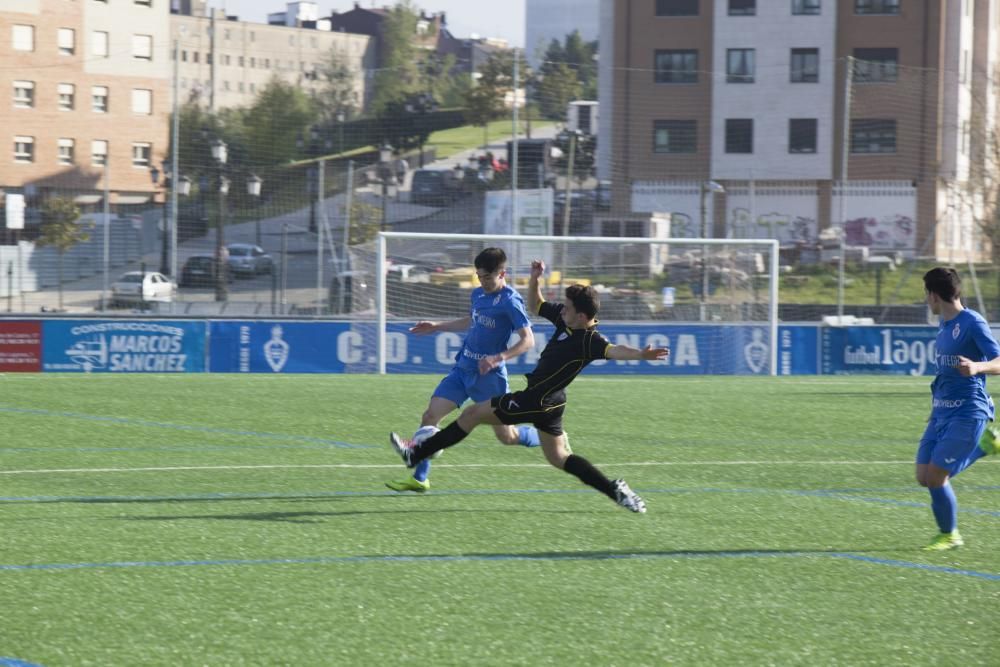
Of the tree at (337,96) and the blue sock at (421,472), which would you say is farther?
the tree at (337,96)

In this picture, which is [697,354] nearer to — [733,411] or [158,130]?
[733,411]

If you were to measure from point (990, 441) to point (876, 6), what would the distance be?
173 ft

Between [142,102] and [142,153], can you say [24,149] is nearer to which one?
[142,153]

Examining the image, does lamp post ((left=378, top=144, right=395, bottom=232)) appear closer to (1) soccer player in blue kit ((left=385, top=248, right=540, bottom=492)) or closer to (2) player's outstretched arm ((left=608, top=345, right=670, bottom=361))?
(1) soccer player in blue kit ((left=385, top=248, right=540, bottom=492))

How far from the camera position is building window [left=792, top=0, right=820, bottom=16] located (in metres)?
57.2

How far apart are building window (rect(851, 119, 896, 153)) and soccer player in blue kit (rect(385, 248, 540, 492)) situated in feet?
120

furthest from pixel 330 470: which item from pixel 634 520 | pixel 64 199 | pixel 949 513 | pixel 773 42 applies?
pixel 773 42

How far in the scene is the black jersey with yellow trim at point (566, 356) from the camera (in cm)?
873

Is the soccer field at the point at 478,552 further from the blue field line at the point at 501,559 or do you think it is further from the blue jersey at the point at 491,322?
the blue jersey at the point at 491,322

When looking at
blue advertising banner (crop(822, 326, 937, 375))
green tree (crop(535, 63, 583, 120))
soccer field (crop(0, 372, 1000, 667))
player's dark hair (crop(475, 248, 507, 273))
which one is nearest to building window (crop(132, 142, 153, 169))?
green tree (crop(535, 63, 583, 120))

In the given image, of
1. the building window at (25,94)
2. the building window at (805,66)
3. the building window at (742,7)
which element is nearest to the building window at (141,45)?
the building window at (25,94)

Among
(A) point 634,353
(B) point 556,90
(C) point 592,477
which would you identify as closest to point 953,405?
(A) point 634,353

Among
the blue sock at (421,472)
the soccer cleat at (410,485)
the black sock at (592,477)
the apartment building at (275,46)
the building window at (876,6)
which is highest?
the apartment building at (275,46)

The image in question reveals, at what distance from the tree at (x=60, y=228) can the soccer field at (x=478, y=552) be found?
67.0 ft
